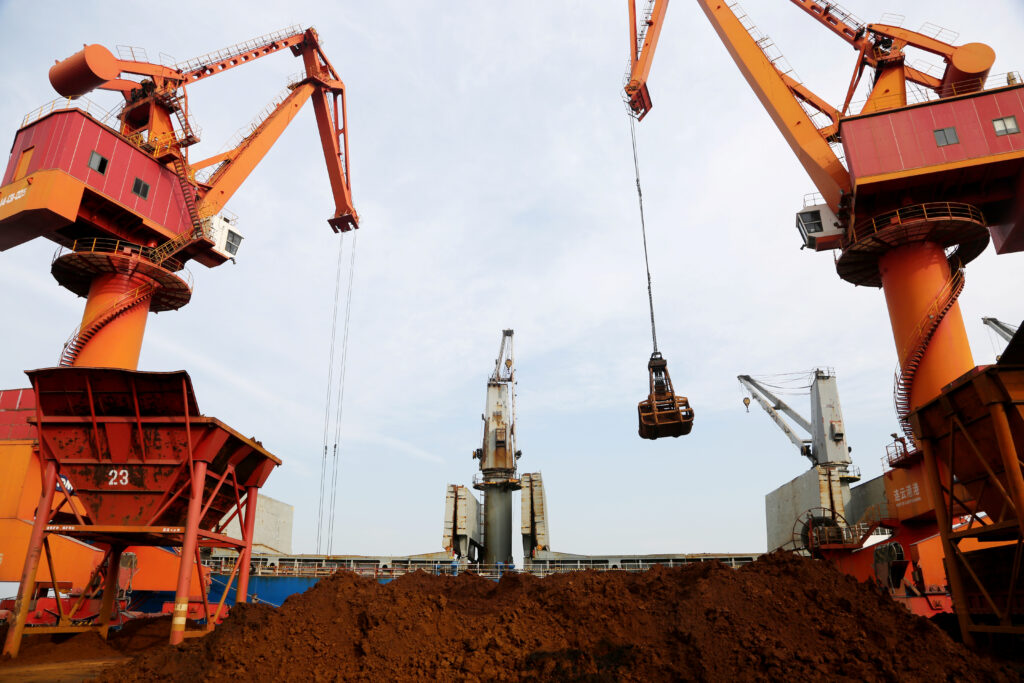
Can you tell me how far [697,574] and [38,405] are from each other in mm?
16252

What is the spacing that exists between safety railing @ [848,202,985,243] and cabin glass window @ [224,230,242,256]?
31.8 meters

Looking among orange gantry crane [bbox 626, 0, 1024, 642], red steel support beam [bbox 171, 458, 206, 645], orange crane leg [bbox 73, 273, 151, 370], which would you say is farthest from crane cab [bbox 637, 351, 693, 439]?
orange crane leg [bbox 73, 273, 151, 370]

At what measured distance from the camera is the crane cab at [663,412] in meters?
20.8

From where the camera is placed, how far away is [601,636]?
9.52m

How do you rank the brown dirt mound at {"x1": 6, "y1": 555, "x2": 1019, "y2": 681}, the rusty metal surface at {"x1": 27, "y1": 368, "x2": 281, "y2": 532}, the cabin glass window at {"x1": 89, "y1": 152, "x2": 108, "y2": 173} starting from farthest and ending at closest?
the cabin glass window at {"x1": 89, "y1": 152, "x2": 108, "y2": 173} < the rusty metal surface at {"x1": 27, "y1": 368, "x2": 281, "y2": 532} < the brown dirt mound at {"x1": 6, "y1": 555, "x2": 1019, "y2": 681}

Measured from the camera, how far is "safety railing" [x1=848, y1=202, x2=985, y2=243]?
25859 millimetres

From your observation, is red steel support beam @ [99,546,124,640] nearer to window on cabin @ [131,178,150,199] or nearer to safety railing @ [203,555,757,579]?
safety railing @ [203,555,757,579]

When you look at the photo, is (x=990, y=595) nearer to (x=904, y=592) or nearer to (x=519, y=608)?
(x=904, y=592)

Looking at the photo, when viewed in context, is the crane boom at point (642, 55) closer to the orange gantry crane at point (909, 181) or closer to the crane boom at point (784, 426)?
the orange gantry crane at point (909, 181)

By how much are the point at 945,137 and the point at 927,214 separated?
132 inches

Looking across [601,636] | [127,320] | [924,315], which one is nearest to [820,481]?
[924,315]

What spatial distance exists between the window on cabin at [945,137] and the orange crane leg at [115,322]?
37366 mm

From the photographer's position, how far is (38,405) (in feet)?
51.1

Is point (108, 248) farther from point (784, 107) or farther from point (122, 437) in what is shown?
point (784, 107)
